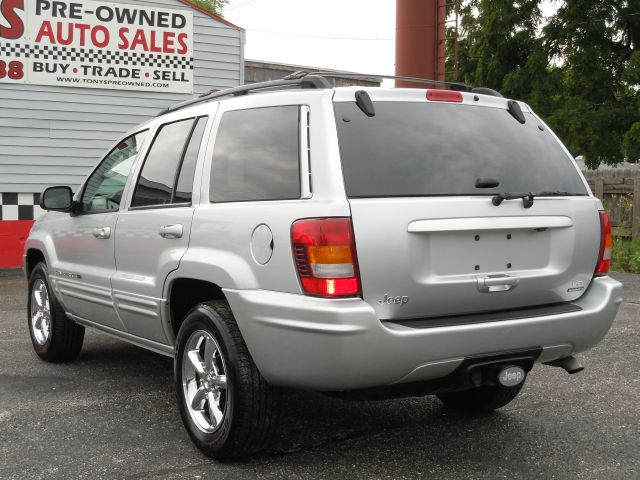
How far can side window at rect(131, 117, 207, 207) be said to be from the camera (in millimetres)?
4035

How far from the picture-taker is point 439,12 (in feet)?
42.5

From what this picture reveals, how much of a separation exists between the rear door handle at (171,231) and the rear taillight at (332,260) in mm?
998

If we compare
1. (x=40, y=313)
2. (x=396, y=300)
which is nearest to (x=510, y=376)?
(x=396, y=300)

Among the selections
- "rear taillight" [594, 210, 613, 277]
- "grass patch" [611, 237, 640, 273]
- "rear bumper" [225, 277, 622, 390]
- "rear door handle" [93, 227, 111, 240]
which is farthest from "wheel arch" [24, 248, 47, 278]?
"grass patch" [611, 237, 640, 273]

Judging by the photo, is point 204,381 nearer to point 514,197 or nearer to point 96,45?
point 514,197

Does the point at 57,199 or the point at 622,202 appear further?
the point at 622,202

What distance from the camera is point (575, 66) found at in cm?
1920

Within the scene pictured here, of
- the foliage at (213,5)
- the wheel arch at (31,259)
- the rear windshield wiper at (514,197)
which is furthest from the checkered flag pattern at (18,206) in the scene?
the foliage at (213,5)

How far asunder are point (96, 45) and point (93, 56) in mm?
164

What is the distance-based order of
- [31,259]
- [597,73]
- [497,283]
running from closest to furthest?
[497,283] < [31,259] < [597,73]

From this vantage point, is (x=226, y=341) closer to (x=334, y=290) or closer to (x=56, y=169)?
(x=334, y=290)

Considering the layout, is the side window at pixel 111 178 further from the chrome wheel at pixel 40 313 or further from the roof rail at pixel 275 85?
the chrome wheel at pixel 40 313

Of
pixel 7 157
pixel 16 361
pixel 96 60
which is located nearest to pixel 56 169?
pixel 7 157

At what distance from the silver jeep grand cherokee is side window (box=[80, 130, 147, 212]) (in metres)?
0.62
